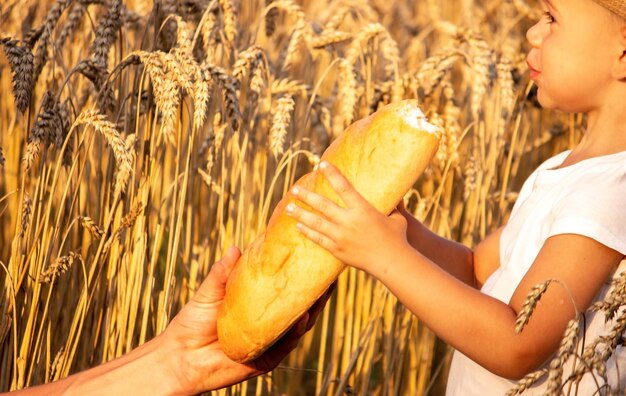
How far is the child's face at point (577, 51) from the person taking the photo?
5.76ft

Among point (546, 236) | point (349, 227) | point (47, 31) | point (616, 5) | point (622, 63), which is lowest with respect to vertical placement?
point (546, 236)

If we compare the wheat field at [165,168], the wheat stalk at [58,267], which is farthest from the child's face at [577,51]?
the wheat stalk at [58,267]

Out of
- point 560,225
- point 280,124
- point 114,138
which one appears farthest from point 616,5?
point 114,138

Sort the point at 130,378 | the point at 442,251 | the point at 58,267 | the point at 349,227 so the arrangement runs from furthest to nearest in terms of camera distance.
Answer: the point at 442,251
the point at 58,267
the point at 130,378
the point at 349,227

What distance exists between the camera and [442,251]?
210 cm

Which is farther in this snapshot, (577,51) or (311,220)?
(577,51)

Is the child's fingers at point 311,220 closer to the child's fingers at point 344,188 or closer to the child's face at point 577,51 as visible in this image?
the child's fingers at point 344,188

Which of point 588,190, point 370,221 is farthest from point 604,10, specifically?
point 370,221

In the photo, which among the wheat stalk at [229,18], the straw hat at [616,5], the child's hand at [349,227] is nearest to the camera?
the child's hand at [349,227]

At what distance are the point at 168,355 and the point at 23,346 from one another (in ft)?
1.35

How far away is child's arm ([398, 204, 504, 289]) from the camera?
2.06 meters

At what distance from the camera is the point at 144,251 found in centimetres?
216

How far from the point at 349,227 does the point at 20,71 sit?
36.6 inches

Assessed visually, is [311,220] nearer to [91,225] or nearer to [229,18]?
[91,225]
